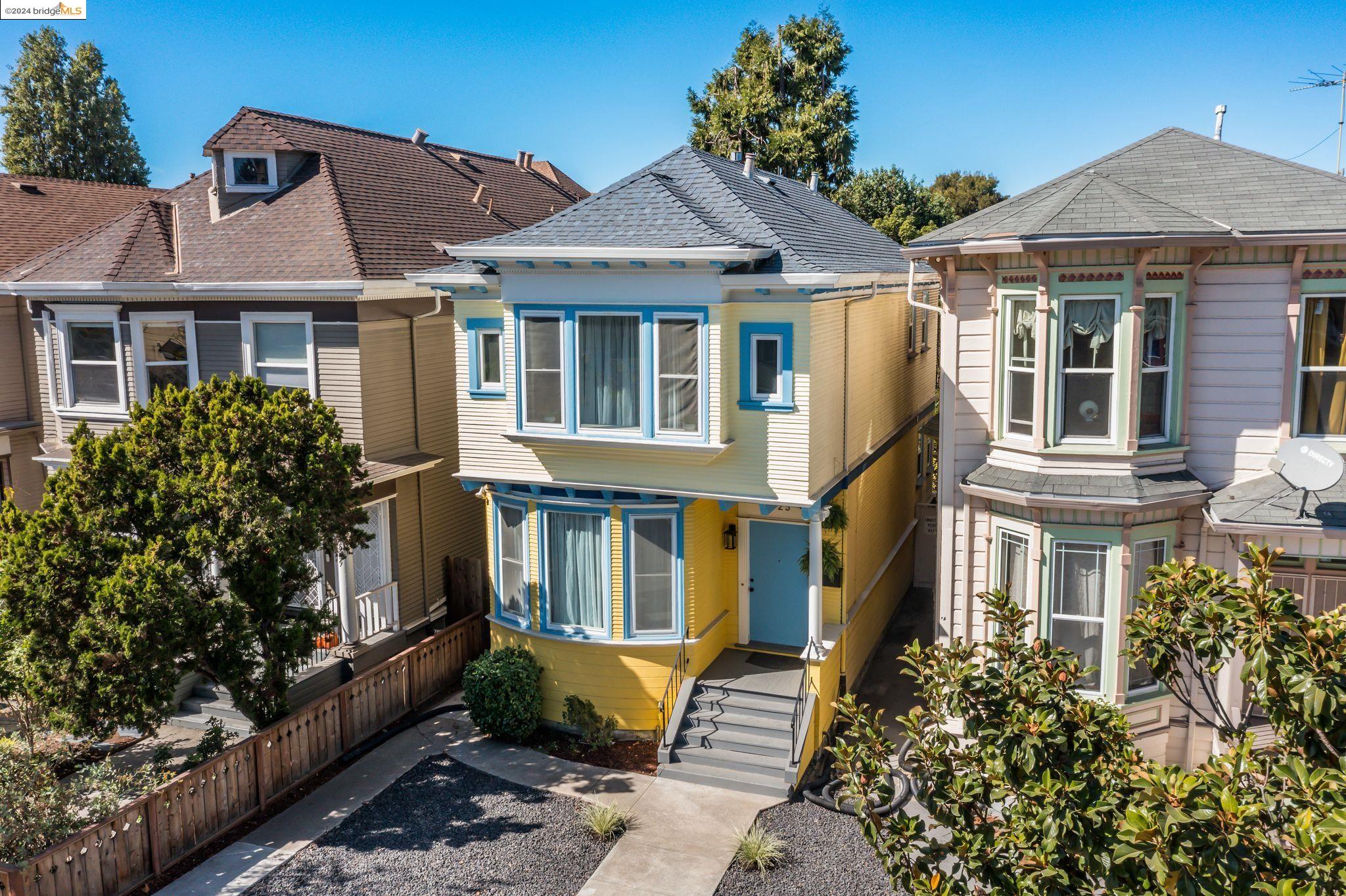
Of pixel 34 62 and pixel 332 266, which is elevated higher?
pixel 34 62

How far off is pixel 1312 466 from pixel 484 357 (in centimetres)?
1195

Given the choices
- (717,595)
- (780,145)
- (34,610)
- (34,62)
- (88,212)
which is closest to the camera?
(34,610)

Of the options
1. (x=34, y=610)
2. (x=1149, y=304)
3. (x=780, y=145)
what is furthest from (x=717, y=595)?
(x=780, y=145)

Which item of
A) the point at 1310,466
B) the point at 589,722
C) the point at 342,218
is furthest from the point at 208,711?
the point at 1310,466

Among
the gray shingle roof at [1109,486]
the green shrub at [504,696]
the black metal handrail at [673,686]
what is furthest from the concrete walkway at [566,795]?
the gray shingle roof at [1109,486]

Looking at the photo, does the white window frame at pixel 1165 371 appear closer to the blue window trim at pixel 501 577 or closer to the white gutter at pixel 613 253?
the white gutter at pixel 613 253

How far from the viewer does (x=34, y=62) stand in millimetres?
44656

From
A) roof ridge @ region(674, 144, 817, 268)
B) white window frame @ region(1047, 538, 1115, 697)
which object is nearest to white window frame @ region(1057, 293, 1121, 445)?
white window frame @ region(1047, 538, 1115, 697)

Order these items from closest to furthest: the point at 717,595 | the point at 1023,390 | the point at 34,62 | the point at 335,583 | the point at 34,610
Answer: the point at 34,610 < the point at 1023,390 < the point at 717,595 < the point at 335,583 < the point at 34,62

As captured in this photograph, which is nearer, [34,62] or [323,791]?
[323,791]

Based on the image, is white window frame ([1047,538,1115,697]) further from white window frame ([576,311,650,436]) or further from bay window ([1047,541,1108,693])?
white window frame ([576,311,650,436])

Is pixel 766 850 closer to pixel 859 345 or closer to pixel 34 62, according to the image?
pixel 859 345

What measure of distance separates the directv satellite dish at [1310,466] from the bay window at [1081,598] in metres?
2.41

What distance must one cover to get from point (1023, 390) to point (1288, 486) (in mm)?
3525
